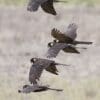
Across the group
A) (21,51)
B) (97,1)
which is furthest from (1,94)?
(97,1)

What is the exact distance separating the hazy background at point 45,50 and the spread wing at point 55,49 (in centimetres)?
22

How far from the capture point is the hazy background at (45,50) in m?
7.76

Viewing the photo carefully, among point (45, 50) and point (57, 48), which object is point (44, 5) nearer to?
point (57, 48)

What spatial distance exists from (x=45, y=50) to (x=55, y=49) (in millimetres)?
9217

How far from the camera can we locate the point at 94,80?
8.78 m

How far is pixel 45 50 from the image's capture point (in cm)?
1152

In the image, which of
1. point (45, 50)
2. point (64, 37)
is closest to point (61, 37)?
point (64, 37)

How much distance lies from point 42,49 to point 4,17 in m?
4.44

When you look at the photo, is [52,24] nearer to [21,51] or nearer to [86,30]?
[86,30]

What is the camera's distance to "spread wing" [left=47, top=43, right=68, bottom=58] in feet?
7.43

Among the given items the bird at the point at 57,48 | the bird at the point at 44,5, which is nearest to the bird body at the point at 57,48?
the bird at the point at 57,48

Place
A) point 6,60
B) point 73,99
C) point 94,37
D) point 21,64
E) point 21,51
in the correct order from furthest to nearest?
point 94,37 < point 21,51 < point 6,60 < point 21,64 < point 73,99

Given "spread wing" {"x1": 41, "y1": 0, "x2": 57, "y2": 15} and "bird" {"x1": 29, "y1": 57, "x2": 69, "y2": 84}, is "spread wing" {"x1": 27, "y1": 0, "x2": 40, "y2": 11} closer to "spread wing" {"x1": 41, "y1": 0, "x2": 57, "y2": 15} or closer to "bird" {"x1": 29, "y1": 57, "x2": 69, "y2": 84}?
"spread wing" {"x1": 41, "y1": 0, "x2": 57, "y2": 15}

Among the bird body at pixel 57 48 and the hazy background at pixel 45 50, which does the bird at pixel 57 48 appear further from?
the hazy background at pixel 45 50
